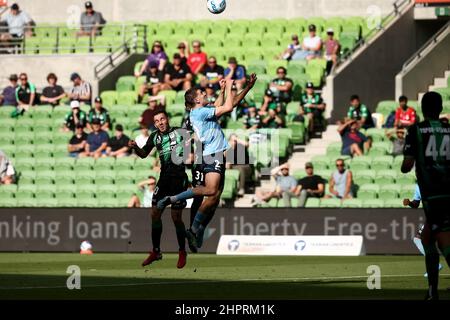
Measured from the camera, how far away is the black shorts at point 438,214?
13188mm

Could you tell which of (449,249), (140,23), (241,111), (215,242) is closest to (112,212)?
(215,242)

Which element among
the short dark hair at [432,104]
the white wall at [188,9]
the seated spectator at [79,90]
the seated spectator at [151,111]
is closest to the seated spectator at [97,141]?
the seated spectator at [151,111]

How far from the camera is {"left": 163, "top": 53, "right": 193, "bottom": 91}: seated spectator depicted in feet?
108

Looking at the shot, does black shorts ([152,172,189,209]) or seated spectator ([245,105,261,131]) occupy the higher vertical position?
seated spectator ([245,105,261,131])

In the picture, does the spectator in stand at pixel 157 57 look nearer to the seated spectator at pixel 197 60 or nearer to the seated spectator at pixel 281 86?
the seated spectator at pixel 197 60

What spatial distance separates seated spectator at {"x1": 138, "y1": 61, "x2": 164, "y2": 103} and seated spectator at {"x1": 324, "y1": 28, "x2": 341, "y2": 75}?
4489 mm

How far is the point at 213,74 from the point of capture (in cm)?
3209

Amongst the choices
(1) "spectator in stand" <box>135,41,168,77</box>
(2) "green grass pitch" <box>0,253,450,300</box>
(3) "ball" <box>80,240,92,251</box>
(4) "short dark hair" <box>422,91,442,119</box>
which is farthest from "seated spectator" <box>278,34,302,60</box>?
(4) "short dark hair" <box>422,91,442,119</box>

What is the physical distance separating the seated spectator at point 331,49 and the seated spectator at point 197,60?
3.30 metres

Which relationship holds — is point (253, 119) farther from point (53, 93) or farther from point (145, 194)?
point (53, 93)

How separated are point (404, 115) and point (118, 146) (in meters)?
7.34

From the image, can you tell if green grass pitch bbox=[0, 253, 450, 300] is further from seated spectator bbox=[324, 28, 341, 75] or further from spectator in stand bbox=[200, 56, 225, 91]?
seated spectator bbox=[324, 28, 341, 75]

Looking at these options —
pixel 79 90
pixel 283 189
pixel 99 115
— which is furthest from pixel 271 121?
pixel 79 90

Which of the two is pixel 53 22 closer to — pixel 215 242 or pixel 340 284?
pixel 215 242
